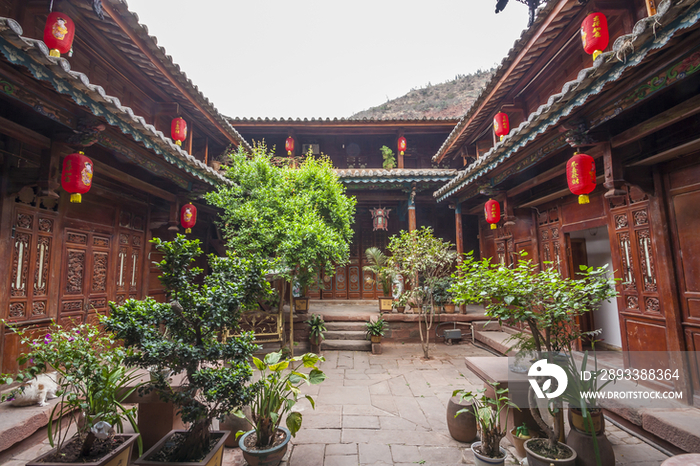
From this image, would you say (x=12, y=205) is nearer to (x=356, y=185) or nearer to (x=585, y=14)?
(x=356, y=185)

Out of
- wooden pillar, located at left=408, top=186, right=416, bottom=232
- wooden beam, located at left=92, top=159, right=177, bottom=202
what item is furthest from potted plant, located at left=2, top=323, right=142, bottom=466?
wooden pillar, located at left=408, top=186, right=416, bottom=232

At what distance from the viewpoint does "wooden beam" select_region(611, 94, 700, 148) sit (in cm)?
299

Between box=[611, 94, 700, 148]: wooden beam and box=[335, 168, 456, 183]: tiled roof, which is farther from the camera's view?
box=[335, 168, 456, 183]: tiled roof

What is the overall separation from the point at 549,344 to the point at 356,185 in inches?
274

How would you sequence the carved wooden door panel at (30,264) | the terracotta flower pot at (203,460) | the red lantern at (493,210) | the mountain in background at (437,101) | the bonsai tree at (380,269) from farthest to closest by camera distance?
the mountain in background at (437,101) → the bonsai tree at (380,269) → the red lantern at (493,210) → the carved wooden door panel at (30,264) → the terracotta flower pot at (203,460)

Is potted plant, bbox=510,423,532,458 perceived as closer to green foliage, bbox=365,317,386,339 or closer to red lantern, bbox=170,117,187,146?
green foliage, bbox=365,317,386,339

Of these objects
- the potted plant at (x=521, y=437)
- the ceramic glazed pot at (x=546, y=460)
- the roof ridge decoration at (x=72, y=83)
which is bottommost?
the potted plant at (x=521, y=437)

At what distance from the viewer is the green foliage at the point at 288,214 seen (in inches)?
233

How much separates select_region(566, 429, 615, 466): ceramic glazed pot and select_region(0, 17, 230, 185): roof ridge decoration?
16.8 feet

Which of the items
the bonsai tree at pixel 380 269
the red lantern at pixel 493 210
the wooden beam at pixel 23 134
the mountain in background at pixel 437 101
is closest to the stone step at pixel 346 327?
the bonsai tree at pixel 380 269

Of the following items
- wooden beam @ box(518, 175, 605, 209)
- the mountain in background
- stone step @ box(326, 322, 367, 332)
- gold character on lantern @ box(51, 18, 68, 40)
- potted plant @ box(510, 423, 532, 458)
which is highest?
the mountain in background

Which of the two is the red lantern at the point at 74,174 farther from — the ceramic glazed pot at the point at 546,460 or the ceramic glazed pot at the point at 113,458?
the ceramic glazed pot at the point at 546,460

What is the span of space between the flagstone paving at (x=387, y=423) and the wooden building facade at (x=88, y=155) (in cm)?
344

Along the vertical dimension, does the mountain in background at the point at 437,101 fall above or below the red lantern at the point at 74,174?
above
